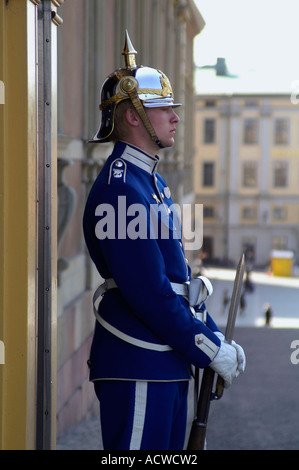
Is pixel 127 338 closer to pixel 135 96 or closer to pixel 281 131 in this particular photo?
pixel 135 96

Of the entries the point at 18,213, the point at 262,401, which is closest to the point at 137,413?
the point at 18,213

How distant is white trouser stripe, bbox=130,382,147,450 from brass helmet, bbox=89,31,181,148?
97 cm

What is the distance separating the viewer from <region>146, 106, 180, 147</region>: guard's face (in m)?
3.28

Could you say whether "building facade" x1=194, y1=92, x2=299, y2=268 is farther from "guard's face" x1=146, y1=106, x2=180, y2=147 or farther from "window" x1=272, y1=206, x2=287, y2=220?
"guard's face" x1=146, y1=106, x2=180, y2=147

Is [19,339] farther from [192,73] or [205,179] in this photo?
[205,179]

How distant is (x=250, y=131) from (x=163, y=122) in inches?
1836

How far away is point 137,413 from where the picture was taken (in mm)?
3162

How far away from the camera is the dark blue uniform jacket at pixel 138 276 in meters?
3.06

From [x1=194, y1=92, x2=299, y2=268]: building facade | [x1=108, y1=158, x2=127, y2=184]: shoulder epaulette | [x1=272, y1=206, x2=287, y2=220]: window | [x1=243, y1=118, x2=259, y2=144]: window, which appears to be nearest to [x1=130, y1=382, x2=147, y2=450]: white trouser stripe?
[x1=108, y1=158, x2=127, y2=184]: shoulder epaulette

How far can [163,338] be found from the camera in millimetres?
3139

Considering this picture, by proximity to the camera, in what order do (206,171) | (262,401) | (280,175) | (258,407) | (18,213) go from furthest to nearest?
(206,171)
(280,175)
(262,401)
(258,407)
(18,213)

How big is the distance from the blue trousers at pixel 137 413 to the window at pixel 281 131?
47.2 metres

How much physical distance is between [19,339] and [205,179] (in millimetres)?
47628
